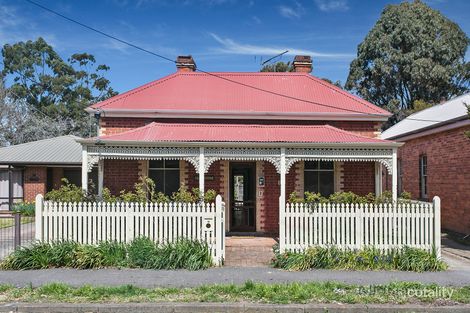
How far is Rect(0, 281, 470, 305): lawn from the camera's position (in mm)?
6848

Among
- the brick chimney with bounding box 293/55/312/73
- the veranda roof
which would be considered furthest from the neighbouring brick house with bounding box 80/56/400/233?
the brick chimney with bounding box 293/55/312/73

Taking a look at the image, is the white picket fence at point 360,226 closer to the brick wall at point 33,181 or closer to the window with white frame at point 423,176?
the window with white frame at point 423,176

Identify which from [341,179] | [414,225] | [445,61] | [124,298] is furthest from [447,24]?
[124,298]

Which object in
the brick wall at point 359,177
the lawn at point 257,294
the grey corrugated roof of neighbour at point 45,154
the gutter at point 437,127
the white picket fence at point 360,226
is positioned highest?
the gutter at point 437,127

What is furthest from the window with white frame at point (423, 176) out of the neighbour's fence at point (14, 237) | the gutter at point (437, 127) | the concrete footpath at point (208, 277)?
the neighbour's fence at point (14, 237)

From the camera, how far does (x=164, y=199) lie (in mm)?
10469

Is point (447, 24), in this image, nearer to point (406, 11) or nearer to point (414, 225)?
point (406, 11)

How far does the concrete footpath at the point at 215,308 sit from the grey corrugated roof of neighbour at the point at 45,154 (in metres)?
14.7

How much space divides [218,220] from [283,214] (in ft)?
4.68

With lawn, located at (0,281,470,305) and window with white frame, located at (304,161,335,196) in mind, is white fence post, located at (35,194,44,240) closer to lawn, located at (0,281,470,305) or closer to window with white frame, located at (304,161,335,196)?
lawn, located at (0,281,470,305)

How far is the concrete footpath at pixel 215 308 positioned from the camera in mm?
6504

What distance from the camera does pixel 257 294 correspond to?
701 cm

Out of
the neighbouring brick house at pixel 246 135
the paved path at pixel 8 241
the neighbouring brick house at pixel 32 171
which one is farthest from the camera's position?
the neighbouring brick house at pixel 32 171

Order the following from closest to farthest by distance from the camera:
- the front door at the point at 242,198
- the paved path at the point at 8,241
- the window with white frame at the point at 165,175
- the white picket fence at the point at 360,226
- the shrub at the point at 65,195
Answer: the white picket fence at the point at 360,226 < the shrub at the point at 65,195 < the paved path at the point at 8,241 < the window with white frame at the point at 165,175 < the front door at the point at 242,198
